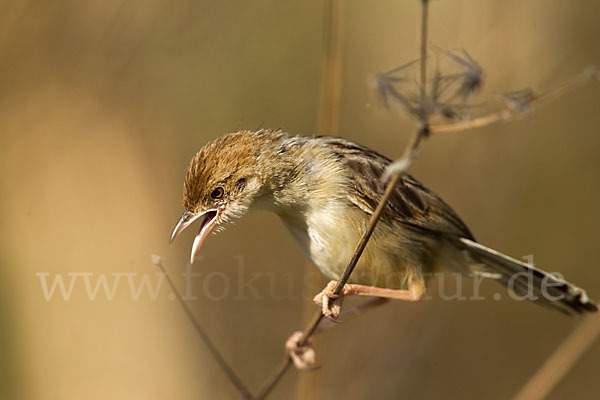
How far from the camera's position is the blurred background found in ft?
15.9

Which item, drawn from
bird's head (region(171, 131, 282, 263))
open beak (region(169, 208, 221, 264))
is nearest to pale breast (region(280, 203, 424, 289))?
bird's head (region(171, 131, 282, 263))

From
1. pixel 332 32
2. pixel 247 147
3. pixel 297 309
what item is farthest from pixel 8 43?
pixel 297 309

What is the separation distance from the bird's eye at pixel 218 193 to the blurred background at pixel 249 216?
53.8 inches

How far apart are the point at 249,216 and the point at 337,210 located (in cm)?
196

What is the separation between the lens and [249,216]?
17.7ft

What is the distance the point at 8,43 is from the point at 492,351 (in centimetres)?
452

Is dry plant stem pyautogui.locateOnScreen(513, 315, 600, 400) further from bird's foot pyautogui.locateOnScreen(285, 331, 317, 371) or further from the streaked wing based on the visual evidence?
bird's foot pyautogui.locateOnScreen(285, 331, 317, 371)

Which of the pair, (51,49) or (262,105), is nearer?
(51,49)

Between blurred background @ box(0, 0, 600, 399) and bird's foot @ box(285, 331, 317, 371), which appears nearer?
bird's foot @ box(285, 331, 317, 371)

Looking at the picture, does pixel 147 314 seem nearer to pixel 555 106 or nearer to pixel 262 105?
pixel 262 105

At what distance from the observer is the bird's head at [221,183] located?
345cm

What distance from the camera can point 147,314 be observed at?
5.52 metres

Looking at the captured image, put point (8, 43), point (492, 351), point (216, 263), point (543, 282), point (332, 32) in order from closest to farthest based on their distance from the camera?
point (332, 32) < point (543, 282) < point (8, 43) < point (492, 351) < point (216, 263)

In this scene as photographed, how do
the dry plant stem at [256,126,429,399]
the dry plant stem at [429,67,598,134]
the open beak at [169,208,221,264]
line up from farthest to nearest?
the open beak at [169,208,221,264]
the dry plant stem at [256,126,429,399]
the dry plant stem at [429,67,598,134]
